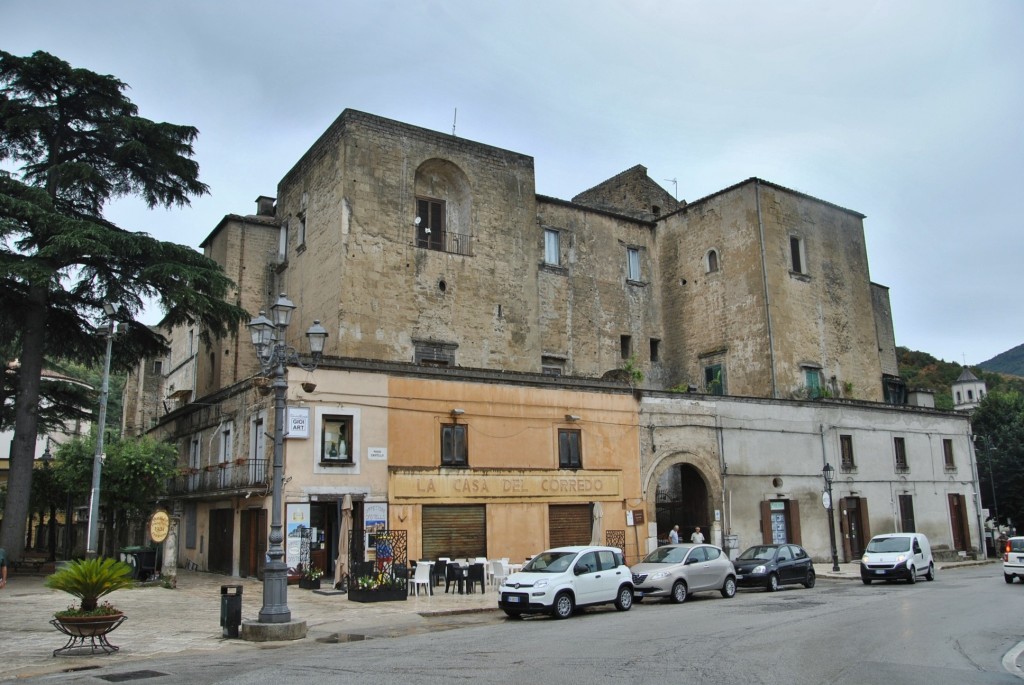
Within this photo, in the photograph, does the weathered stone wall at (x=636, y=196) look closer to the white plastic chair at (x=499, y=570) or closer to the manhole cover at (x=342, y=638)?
the white plastic chair at (x=499, y=570)

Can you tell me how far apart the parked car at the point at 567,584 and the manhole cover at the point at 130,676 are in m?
7.40

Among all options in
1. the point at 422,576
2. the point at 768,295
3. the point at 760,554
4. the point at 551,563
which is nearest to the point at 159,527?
the point at 422,576

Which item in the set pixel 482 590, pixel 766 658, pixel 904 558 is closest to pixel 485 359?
pixel 482 590

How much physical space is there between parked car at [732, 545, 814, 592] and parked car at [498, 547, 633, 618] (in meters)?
5.66

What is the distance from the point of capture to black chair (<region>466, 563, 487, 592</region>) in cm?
2075

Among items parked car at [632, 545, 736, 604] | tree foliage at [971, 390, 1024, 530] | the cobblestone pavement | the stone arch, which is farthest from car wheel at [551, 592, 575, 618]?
tree foliage at [971, 390, 1024, 530]

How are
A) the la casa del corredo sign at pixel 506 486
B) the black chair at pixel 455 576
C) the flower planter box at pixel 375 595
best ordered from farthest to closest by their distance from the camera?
the la casa del corredo sign at pixel 506 486 < the black chair at pixel 455 576 < the flower planter box at pixel 375 595

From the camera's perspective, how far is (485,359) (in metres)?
30.0

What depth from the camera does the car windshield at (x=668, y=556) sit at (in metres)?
19.7

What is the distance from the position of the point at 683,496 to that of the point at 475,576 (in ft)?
39.6

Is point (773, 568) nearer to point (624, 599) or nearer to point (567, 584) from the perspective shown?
point (624, 599)

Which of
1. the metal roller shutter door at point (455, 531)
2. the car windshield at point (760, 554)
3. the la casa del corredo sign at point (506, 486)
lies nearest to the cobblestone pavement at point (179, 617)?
the metal roller shutter door at point (455, 531)

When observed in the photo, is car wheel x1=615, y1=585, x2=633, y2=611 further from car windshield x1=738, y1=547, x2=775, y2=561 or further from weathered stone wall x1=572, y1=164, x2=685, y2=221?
weathered stone wall x1=572, y1=164, x2=685, y2=221

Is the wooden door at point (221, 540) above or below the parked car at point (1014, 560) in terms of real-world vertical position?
above
